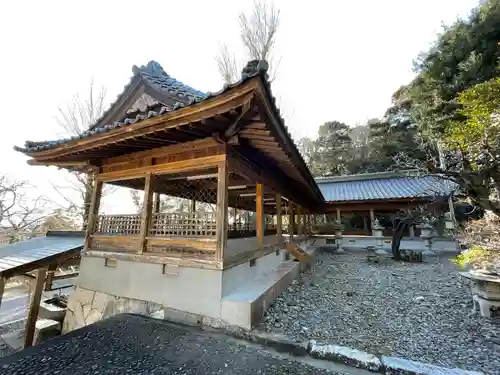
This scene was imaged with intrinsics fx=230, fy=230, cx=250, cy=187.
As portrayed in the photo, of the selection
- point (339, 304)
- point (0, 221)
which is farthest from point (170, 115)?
point (0, 221)

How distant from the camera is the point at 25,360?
251 centimetres

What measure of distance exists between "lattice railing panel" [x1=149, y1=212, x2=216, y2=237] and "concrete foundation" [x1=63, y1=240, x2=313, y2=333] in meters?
0.58

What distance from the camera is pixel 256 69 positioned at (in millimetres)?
2328

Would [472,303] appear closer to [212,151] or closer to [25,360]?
[212,151]

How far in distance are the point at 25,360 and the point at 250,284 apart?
2.99 metres

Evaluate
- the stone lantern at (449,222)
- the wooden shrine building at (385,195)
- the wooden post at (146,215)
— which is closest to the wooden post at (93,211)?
the wooden post at (146,215)

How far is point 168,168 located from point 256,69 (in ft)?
8.52

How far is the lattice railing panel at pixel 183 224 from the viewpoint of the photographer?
3.75m

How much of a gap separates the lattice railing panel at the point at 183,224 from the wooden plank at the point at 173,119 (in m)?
1.44

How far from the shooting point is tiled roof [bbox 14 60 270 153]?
2.36 m

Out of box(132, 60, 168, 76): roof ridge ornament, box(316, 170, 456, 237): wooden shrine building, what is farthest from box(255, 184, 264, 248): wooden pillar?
box(316, 170, 456, 237): wooden shrine building

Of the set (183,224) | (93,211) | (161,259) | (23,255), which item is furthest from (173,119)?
(23,255)

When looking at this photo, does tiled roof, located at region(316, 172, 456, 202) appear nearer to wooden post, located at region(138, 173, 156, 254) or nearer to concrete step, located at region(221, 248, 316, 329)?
concrete step, located at region(221, 248, 316, 329)

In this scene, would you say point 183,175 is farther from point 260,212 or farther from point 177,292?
point 177,292
